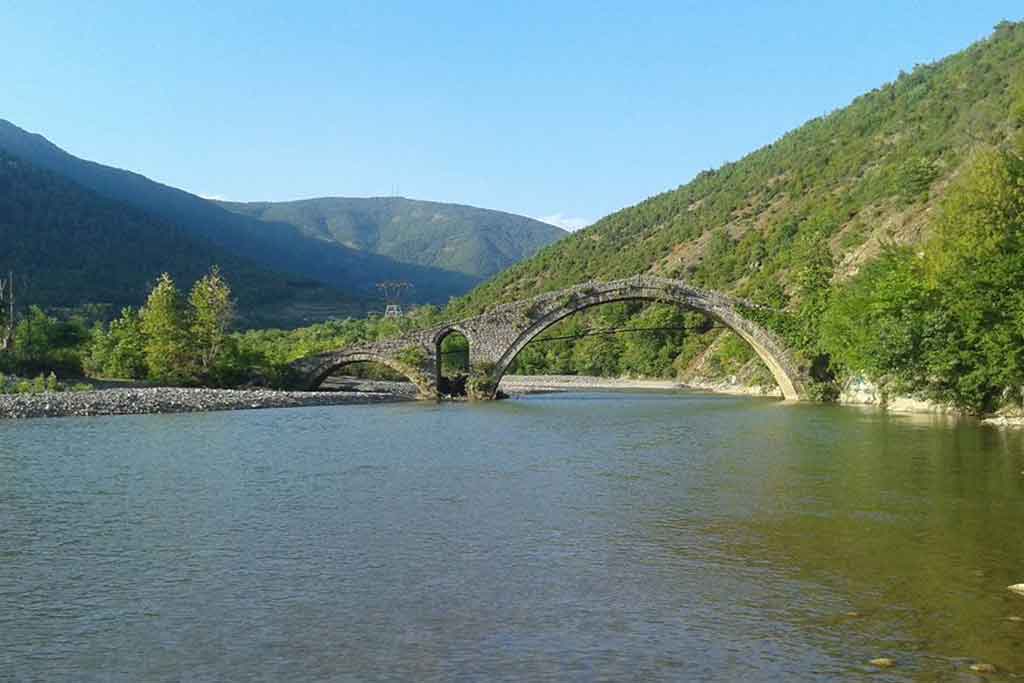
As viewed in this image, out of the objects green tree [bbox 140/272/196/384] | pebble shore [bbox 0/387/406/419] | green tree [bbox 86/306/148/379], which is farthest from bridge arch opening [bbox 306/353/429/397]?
green tree [bbox 86/306/148/379]

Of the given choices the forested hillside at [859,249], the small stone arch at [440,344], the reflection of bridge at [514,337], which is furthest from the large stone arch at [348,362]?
the forested hillside at [859,249]

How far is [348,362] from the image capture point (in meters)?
59.9

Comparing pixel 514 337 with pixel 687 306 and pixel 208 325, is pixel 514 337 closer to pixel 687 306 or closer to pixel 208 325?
pixel 687 306

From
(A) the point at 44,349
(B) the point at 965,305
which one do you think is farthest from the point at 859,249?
(A) the point at 44,349

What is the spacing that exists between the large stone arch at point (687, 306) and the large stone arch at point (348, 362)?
4.35 metres

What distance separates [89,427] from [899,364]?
106ft

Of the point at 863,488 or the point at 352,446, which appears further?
the point at 352,446

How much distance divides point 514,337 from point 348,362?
34.5 feet

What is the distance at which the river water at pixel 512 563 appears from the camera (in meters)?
10.2

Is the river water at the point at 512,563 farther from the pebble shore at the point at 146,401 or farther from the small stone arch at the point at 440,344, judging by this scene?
the small stone arch at the point at 440,344

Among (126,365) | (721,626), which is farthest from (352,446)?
(126,365)

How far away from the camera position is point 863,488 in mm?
20703

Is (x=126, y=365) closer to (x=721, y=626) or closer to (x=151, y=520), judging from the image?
(x=151, y=520)

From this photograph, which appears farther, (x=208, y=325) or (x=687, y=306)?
(x=687, y=306)
